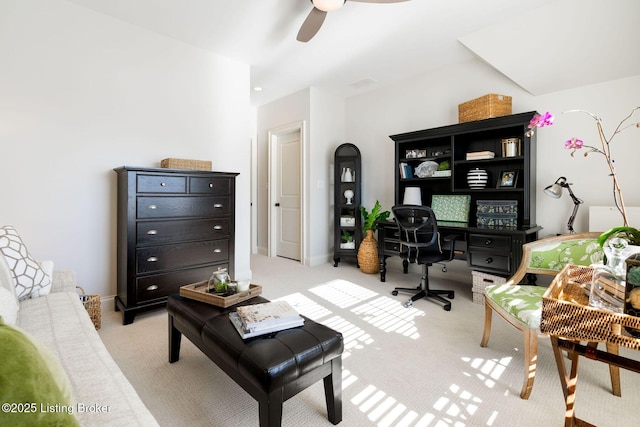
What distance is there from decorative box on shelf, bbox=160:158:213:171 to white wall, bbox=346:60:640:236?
2.43 meters

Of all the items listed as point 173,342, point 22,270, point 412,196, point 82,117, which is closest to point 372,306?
point 412,196

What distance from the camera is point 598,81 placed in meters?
2.69

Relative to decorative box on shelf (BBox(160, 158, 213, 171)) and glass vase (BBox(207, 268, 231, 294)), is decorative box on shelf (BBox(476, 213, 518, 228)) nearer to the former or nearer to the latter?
glass vase (BBox(207, 268, 231, 294))

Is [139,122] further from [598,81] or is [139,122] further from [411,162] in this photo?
[598,81]

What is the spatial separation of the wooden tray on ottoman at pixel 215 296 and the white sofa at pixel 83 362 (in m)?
0.46

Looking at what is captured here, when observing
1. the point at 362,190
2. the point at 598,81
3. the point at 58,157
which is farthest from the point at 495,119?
the point at 58,157

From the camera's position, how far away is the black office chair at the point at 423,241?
9.23ft

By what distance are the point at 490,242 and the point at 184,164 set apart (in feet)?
9.54

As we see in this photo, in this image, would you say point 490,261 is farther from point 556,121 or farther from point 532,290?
point 556,121

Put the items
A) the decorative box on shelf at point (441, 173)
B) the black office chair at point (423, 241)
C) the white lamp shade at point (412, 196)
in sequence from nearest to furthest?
the black office chair at point (423, 241) → the decorative box on shelf at point (441, 173) → the white lamp shade at point (412, 196)

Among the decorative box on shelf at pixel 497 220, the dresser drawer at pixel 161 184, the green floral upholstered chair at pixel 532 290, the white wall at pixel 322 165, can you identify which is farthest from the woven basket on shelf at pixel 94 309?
the decorative box on shelf at pixel 497 220

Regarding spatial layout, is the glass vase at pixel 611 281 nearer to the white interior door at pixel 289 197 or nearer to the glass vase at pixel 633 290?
the glass vase at pixel 633 290

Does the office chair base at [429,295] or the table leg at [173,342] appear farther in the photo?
the office chair base at [429,295]

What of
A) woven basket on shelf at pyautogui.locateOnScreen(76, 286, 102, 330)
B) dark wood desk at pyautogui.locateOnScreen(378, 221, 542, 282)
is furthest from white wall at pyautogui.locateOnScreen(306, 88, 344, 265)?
woven basket on shelf at pyautogui.locateOnScreen(76, 286, 102, 330)
